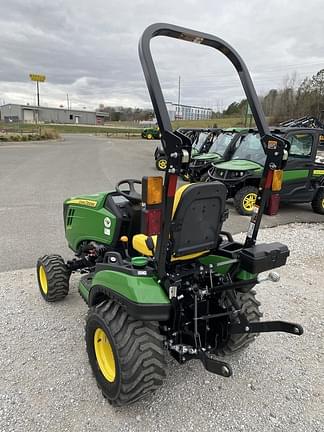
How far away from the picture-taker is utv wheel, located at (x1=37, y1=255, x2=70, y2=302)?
3.31 metres

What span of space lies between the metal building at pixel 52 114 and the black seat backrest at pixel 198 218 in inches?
3613

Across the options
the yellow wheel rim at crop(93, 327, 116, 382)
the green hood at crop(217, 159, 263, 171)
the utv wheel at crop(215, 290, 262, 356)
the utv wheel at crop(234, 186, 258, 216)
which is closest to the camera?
the yellow wheel rim at crop(93, 327, 116, 382)

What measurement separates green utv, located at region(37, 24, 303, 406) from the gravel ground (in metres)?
0.19

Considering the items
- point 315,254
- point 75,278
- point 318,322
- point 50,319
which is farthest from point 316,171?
point 50,319

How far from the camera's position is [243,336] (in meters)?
2.55

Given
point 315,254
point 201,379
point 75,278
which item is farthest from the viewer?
point 315,254

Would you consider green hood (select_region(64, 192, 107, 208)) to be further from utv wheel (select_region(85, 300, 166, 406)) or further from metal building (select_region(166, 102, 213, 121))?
utv wheel (select_region(85, 300, 166, 406))

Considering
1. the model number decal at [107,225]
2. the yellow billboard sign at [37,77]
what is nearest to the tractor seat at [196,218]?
the model number decal at [107,225]

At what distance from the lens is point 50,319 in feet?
10.4

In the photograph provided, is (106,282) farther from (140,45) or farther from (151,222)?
(140,45)

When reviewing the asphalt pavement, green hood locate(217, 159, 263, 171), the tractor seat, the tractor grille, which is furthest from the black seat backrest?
green hood locate(217, 159, 263, 171)

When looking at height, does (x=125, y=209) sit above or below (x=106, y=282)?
above

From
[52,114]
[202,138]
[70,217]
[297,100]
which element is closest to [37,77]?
[297,100]

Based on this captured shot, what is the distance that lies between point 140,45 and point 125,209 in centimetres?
141
